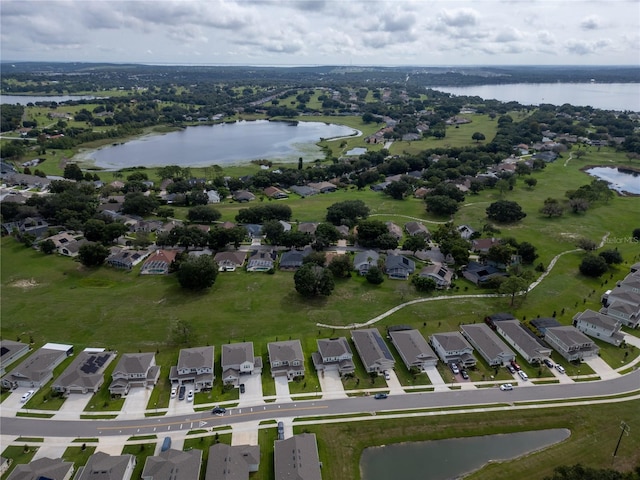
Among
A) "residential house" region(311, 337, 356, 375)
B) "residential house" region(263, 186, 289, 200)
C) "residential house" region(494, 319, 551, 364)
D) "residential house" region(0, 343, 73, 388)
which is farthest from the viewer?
"residential house" region(263, 186, 289, 200)

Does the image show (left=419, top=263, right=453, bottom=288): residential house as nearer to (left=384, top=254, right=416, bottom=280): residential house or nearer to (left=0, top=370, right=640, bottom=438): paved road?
(left=384, top=254, right=416, bottom=280): residential house

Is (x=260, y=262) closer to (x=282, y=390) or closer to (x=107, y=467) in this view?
(x=282, y=390)

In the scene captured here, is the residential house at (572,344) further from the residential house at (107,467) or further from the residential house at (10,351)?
the residential house at (10,351)

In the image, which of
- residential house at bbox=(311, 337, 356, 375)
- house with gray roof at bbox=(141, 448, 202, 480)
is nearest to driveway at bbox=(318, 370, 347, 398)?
residential house at bbox=(311, 337, 356, 375)

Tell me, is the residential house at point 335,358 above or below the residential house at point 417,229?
below

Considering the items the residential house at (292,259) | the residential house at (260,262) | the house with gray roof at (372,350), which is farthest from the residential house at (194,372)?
the residential house at (292,259)

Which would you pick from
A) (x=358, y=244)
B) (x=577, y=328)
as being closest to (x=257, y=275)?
(x=358, y=244)
